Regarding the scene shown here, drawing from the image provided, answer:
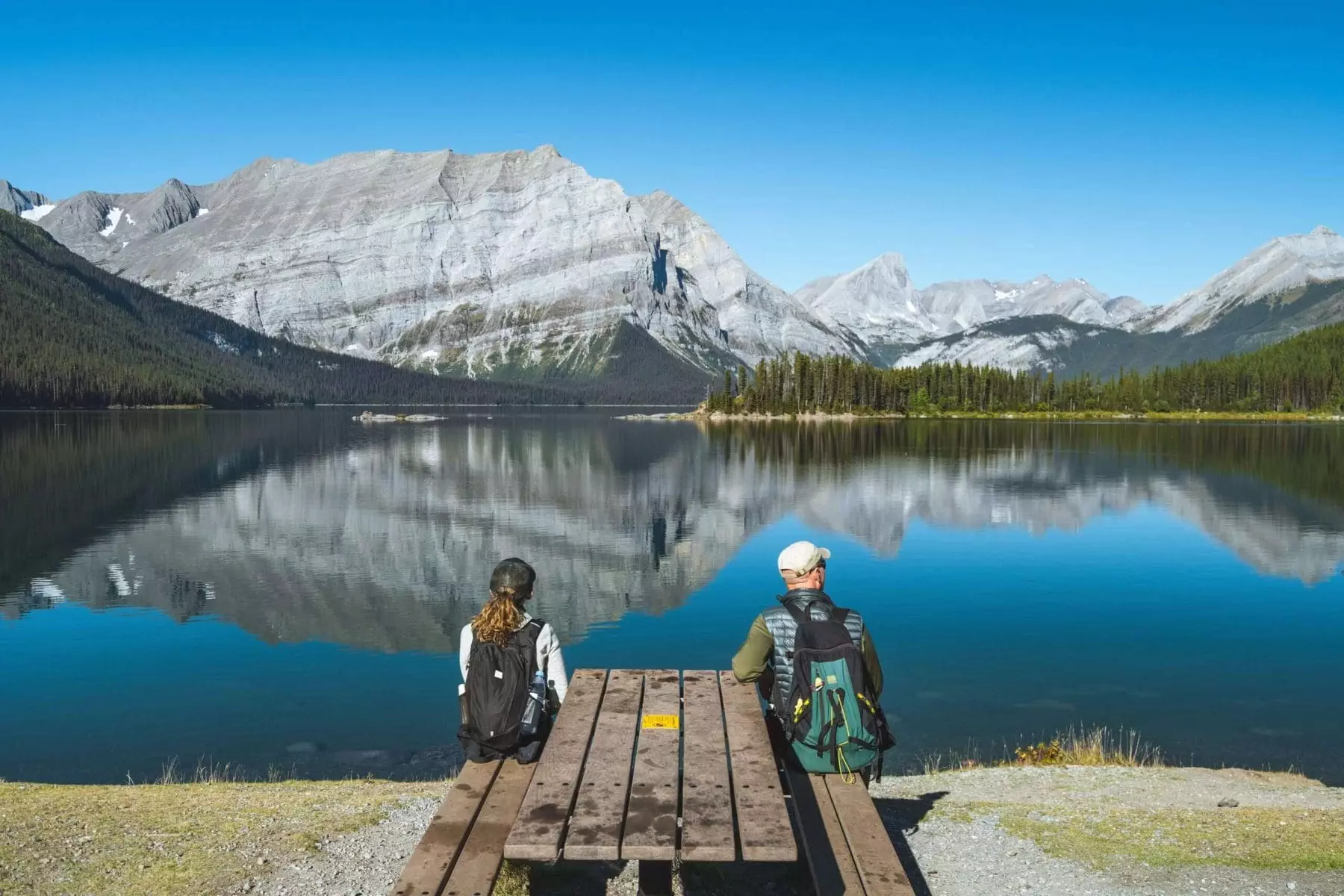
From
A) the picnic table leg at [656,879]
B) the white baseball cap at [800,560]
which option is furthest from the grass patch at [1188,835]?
the picnic table leg at [656,879]

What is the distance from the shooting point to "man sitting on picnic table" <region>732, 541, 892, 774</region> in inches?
404

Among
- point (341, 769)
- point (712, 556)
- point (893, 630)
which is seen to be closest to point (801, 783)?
point (341, 769)

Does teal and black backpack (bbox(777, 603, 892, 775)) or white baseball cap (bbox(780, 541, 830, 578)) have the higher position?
white baseball cap (bbox(780, 541, 830, 578))

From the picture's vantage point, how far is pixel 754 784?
9.20 m

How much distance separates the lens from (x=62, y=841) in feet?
38.5

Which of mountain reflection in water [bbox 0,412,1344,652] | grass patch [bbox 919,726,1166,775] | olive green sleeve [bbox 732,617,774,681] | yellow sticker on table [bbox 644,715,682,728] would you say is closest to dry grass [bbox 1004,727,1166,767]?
grass patch [bbox 919,726,1166,775]

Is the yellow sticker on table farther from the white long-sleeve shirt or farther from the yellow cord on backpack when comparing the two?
the yellow cord on backpack

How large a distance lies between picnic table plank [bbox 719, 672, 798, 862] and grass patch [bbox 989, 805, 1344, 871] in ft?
14.7

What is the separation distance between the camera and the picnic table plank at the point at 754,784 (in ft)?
26.1

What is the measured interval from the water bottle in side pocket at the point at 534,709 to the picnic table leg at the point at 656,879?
76.5 inches

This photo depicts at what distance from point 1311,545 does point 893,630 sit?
29156mm

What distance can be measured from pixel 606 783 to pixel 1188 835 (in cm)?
829

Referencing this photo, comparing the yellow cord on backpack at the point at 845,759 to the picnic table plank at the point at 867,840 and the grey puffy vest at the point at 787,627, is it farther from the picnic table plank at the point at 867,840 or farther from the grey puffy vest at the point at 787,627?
the grey puffy vest at the point at 787,627

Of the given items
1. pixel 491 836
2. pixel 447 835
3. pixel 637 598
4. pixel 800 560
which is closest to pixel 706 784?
pixel 491 836
